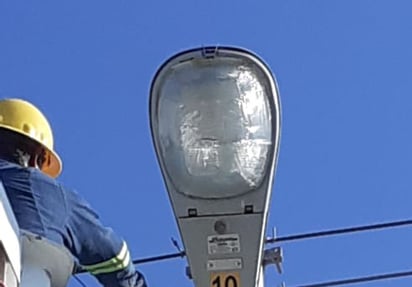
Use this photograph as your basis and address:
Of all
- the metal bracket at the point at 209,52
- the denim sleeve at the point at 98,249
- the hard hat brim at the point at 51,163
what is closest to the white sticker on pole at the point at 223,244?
the metal bracket at the point at 209,52

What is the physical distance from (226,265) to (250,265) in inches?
2.4

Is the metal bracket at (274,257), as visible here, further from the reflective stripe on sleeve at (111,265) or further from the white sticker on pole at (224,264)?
the reflective stripe on sleeve at (111,265)

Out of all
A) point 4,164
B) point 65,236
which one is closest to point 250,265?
point 65,236

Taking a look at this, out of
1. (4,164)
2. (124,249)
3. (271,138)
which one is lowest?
(124,249)

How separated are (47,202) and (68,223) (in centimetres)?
17

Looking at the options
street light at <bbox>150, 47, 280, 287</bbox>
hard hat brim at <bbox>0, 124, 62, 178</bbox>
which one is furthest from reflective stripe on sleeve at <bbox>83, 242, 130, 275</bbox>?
street light at <bbox>150, 47, 280, 287</bbox>

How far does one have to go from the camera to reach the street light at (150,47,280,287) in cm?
301

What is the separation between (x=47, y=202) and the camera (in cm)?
501

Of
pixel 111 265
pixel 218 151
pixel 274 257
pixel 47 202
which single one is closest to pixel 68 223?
pixel 47 202

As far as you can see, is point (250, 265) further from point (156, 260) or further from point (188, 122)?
point (156, 260)

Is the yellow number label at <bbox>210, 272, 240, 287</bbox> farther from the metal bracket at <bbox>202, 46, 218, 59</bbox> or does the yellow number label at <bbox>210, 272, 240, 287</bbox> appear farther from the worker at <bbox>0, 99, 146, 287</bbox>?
the worker at <bbox>0, 99, 146, 287</bbox>

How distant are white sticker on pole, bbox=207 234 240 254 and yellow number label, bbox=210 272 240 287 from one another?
6 cm

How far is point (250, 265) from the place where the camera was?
299 cm

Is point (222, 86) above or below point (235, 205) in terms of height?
above
